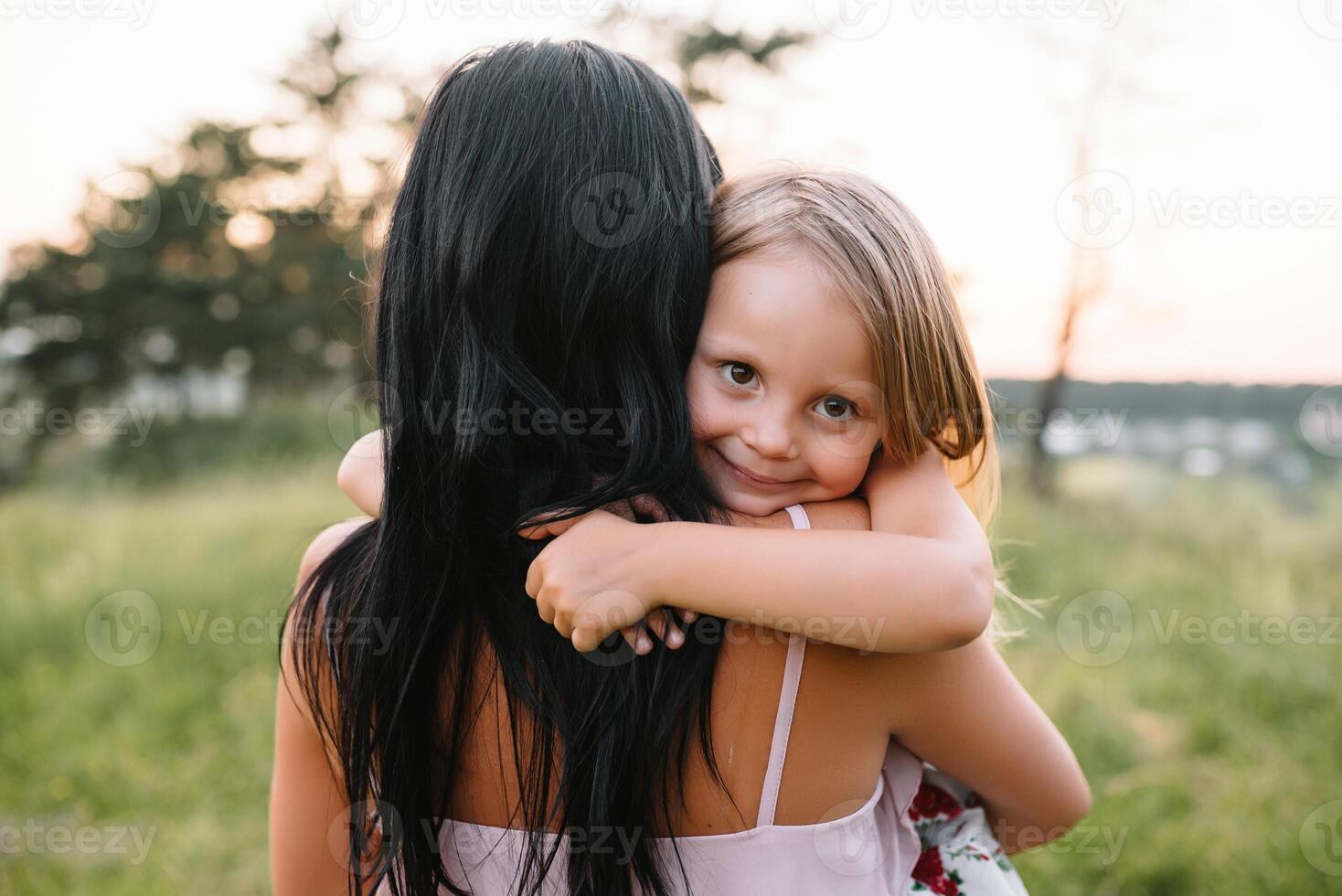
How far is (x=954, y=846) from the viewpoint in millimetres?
1398

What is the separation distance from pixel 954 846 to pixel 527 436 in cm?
89

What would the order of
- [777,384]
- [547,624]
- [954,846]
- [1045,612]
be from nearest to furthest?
1. [547,624]
2. [777,384]
3. [954,846]
4. [1045,612]

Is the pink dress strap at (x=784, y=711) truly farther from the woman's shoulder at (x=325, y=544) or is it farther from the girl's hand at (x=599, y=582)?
the woman's shoulder at (x=325, y=544)

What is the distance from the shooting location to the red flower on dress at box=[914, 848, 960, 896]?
137 centimetres

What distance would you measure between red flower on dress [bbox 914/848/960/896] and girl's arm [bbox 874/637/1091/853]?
11 cm

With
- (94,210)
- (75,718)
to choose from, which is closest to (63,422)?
(94,210)

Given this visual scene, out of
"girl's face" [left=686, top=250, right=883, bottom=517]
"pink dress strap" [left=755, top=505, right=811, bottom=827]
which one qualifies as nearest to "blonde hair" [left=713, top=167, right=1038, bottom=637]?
"girl's face" [left=686, top=250, right=883, bottom=517]

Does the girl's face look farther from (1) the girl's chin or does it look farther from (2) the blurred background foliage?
(2) the blurred background foliage

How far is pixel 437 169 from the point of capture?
117cm

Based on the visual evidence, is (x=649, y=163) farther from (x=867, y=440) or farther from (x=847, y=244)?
(x=867, y=440)

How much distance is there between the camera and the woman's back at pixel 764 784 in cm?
112

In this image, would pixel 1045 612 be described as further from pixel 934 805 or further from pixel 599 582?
pixel 599 582

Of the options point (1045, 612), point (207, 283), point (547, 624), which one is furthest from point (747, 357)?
point (207, 283)

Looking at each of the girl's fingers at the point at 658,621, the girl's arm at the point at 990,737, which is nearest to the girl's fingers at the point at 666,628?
the girl's fingers at the point at 658,621
